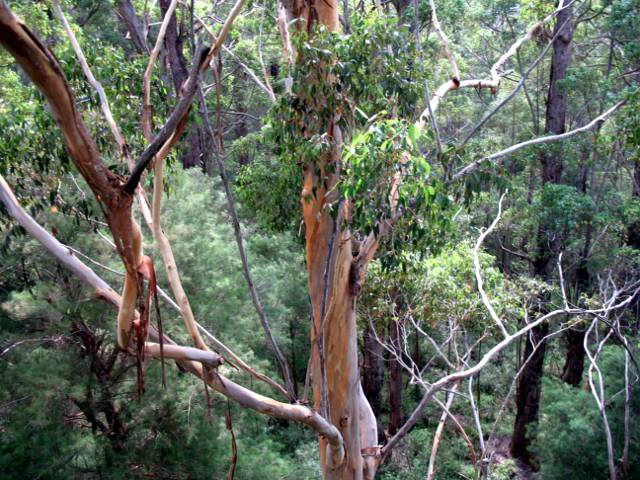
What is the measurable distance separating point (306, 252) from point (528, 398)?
7.86 metres

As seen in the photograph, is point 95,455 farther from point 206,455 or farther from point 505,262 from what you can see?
point 505,262

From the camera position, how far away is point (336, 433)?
14.9 ft

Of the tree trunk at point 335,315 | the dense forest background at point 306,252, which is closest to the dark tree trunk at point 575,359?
the dense forest background at point 306,252

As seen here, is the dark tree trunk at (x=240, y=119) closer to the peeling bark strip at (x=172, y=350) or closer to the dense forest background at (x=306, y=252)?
the dense forest background at (x=306, y=252)

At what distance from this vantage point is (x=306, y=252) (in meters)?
5.80

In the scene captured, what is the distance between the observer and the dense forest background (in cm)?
480

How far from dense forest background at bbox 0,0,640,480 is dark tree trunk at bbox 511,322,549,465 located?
47 millimetres

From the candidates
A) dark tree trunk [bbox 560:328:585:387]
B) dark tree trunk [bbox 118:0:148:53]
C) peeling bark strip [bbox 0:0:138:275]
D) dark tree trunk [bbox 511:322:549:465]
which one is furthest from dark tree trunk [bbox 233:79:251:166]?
peeling bark strip [bbox 0:0:138:275]

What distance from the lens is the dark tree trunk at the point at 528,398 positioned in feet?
38.4

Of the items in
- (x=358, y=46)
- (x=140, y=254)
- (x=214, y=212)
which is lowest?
(x=140, y=254)

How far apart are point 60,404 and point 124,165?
11.6 ft

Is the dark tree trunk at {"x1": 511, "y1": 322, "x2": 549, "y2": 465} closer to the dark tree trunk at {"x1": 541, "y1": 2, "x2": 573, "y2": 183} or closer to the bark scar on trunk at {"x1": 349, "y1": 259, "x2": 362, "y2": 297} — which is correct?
the dark tree trunk at {"x1": 541, "y1": 2, "x2": 573, "y2": 183}

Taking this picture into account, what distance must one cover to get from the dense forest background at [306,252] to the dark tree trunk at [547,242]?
41 millimetres

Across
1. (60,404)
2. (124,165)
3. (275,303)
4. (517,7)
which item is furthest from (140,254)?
(517,7)
